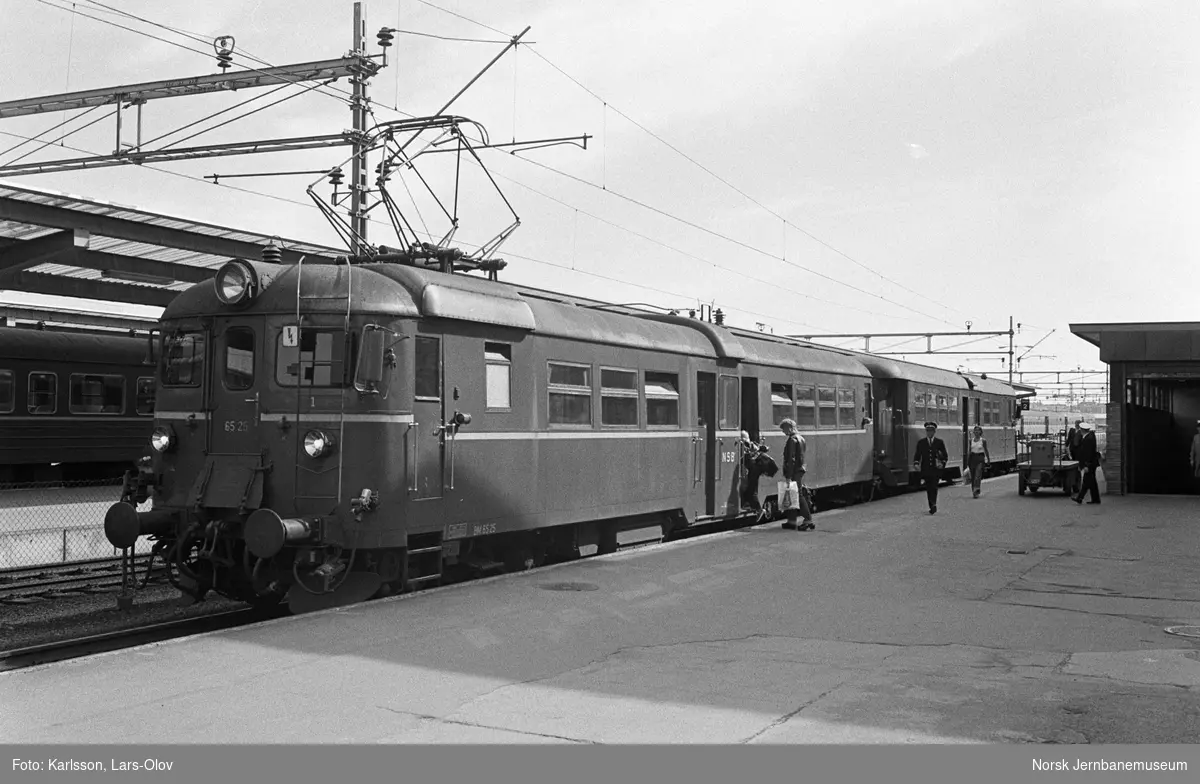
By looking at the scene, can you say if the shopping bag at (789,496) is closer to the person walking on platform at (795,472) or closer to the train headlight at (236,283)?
the person walking on platform at (795,472)

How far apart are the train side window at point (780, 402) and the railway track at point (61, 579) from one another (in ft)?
33.2

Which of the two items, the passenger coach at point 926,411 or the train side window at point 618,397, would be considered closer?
the train side window at point 618,397

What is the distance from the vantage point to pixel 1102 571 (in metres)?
12.9

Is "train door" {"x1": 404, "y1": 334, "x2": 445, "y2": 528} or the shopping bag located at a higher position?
"train door" {"x1": 404, "y1": 334, "x2": 445, "y2": 528}

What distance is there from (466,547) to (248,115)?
10932mm

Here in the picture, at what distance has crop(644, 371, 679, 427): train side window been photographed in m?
14.7

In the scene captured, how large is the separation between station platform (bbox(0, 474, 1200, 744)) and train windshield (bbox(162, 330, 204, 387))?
2.91 metres

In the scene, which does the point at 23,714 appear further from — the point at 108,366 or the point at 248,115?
the point at 108,366

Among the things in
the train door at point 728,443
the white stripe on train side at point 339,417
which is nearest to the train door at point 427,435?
the white stripe on train side at point 339,417

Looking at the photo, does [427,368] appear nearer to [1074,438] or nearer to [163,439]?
[163,439]

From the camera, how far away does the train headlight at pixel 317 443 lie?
10016 mm

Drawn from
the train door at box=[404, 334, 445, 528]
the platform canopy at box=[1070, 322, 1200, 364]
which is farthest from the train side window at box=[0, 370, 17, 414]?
the platform canopy at box=[1070, 322, 1200, 364]

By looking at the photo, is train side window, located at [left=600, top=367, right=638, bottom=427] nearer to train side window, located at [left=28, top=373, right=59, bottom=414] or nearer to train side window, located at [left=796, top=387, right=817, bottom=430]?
train side window, located at [left=796, top=387, right=817, bottom=430]

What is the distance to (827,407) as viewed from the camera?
70.7 ft
